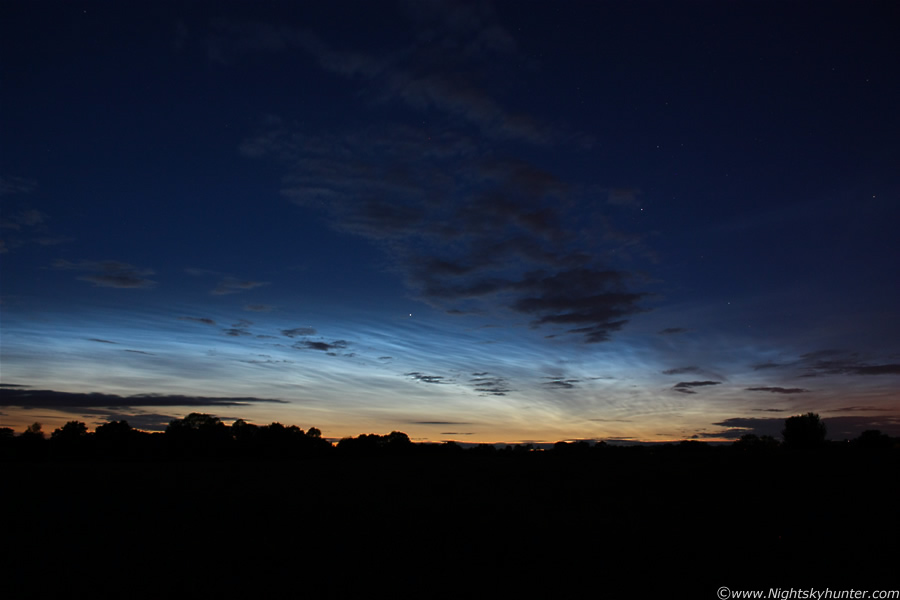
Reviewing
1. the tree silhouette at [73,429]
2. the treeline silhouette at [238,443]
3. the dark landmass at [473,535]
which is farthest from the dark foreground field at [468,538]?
the tree silhouette at [73,429]

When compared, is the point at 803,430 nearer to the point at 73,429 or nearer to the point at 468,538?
the point at 468,538

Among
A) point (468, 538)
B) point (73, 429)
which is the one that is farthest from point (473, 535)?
point (73, 429)

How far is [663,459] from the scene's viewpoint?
47344 mm

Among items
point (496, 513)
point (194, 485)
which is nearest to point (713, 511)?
point (496, 513)

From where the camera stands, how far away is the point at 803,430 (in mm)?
117688

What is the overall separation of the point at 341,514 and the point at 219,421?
4619 inches

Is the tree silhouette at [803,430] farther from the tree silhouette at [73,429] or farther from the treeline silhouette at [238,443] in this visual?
the tree silhouette at [73,429]

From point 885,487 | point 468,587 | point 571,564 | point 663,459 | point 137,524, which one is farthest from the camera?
point 663,459

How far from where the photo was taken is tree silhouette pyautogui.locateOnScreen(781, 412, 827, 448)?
379 ft

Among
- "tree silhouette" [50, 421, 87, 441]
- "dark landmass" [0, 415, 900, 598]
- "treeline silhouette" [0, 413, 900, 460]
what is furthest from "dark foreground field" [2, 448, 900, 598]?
"tree silhouette" [50, 421, 87, 441]

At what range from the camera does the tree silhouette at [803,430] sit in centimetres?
11562

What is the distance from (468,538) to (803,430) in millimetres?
133637

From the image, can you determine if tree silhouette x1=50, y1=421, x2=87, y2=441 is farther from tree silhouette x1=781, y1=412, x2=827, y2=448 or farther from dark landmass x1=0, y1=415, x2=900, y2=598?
tree silhouette x1=781, y1=412, x2=827, y2=448

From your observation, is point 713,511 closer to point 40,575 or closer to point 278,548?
point 278,548
